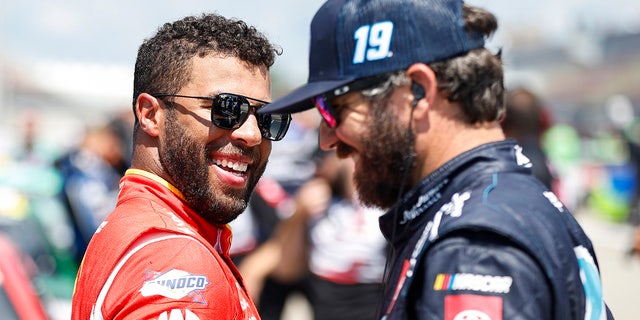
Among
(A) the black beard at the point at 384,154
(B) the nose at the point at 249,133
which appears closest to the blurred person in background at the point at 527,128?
(B) the nose at the point at 249,133

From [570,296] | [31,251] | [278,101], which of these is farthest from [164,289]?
[31,251]

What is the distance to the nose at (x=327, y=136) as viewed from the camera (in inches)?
92.6

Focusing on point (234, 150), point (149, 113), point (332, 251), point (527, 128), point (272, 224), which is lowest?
point (272, 224)

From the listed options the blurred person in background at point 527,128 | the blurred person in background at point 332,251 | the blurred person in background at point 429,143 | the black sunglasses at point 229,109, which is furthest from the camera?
the blurred person in background at point 527,128

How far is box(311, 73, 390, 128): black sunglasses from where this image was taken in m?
2.21

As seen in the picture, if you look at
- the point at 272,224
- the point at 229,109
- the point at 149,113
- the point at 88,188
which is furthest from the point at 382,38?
the point at 88,188

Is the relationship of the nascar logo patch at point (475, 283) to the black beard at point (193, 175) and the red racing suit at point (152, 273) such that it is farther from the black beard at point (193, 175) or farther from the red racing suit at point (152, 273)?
the black beard at point (193, 175)

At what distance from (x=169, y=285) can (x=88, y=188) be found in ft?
19.7

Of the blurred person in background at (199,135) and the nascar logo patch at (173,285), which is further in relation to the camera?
the blurred person in background at (199,135)

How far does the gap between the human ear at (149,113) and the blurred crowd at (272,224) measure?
2.06m

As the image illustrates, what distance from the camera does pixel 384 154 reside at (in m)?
2.23

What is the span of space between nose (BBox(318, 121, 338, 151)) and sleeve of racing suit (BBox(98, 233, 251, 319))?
0.46m

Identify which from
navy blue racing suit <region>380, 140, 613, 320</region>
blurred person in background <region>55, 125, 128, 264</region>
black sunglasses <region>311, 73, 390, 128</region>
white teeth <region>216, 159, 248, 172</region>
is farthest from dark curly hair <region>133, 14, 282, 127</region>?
blurred person in background <region>55, 125, 128, 264</region>

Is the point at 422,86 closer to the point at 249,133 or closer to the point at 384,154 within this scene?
the point at 384,154
